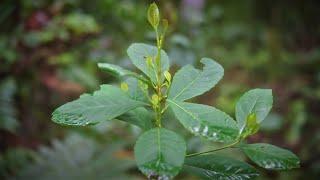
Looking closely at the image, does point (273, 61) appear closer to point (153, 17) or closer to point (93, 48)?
point (93, 48)

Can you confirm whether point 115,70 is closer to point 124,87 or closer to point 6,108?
point 124,87

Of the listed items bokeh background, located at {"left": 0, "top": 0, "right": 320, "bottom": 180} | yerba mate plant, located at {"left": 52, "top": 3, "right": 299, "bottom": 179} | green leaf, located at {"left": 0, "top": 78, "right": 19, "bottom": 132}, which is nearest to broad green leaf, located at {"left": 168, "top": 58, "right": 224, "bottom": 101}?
yerba mate plant, located at {"left": 52, "top": 3, "right": 299, "bottom": 179}

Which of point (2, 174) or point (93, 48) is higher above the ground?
point (93, 48)

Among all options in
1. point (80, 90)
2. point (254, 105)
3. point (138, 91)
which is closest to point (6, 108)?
point (80, 90)

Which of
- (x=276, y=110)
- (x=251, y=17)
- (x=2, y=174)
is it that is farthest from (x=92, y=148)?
(x=251, y=17)

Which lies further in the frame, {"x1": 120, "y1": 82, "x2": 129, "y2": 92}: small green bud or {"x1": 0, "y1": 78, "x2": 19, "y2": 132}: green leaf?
{"x1": 0, "y1": 78, "x2": 19, "y2": 132}: green leaf

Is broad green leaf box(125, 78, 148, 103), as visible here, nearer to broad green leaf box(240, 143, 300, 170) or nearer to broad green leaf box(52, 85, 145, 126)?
broad green leaf box(52, 85, 145, 126)
